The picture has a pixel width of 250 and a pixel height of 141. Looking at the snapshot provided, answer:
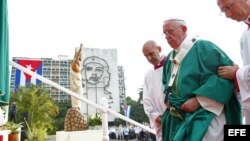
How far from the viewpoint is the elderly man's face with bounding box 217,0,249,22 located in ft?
6.21

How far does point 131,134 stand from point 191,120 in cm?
2801

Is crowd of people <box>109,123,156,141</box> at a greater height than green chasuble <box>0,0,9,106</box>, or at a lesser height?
lesser

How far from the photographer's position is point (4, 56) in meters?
2.66

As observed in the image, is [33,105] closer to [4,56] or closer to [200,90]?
[4,56]

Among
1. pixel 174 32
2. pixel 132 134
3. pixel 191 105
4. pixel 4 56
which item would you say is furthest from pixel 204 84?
pixel 132 134

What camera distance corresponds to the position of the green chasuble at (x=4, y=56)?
2.58 metres

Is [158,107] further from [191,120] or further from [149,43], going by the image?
[191,120]

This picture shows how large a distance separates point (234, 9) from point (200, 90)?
52 centimetres

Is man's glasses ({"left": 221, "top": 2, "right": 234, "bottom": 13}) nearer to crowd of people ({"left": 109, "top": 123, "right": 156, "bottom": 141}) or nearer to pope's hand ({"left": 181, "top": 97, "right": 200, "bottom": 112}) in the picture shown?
pope's hand ({"left": 181, "top": 97, "right": 200, "bottom": 112})

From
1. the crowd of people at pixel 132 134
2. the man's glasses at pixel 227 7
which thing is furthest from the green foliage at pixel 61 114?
the man's glasses at pixel 227 7

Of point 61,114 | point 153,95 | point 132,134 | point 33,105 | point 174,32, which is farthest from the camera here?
point 61,114

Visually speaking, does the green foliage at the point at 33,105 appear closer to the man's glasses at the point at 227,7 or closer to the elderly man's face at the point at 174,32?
the elderly man's face at the point at 174,32

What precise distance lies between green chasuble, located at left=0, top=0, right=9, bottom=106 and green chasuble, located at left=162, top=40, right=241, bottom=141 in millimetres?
1358

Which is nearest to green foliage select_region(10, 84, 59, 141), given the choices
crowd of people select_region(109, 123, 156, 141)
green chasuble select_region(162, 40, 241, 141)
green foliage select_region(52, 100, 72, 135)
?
crowd of people select_region(109, 123, 156, 141)
